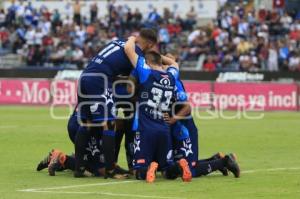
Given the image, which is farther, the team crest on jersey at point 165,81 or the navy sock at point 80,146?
the navy sock at point 80,146

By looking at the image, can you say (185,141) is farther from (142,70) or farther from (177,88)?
(142,70)

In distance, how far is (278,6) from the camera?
1673 inches

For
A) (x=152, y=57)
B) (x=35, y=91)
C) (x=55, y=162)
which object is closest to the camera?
(x=152, y=57)

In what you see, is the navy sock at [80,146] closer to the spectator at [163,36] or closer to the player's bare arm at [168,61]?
the player's bare arm at [168,61]

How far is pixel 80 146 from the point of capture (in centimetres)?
1313

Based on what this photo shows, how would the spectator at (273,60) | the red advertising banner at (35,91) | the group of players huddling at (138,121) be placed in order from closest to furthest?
the group of players huddling at (138,121), the red advertising banner at (35,91), the spectator at (273,60)

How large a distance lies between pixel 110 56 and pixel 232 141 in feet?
23.8

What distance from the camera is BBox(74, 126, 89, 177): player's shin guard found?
13141 millimetres

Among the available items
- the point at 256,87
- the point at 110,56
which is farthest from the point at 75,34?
the point at 110,56

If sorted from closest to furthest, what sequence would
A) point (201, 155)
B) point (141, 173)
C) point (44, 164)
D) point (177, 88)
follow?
point (141, 173)
point (177, 88)
point (44, 164)
point (201, 155)

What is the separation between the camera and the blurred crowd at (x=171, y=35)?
37.4m

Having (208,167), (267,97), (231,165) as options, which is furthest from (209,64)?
(231,165)

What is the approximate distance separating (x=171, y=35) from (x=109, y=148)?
93.5ft

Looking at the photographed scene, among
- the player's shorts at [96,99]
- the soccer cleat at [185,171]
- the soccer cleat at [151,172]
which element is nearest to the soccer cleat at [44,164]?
the player's shorts at [96,99]
